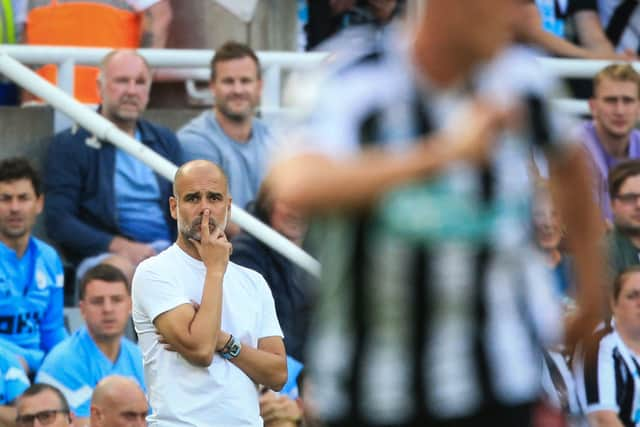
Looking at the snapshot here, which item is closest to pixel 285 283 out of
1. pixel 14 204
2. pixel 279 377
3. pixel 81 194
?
pixel 81 194

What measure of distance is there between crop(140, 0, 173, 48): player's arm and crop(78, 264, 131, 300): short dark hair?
2353 mm

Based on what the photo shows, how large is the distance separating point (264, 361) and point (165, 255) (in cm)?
56

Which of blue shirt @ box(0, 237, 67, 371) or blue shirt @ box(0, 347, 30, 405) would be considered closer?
blue shirt @ box(0, 347, 30, 405)

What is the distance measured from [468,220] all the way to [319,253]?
32 centimetres

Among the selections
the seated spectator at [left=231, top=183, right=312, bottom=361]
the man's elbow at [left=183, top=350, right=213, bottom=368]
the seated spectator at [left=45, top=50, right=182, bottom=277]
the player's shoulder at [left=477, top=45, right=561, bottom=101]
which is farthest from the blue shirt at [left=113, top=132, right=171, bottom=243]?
the player's shoulder at [left=477, top=45, right=561, bottom=101]

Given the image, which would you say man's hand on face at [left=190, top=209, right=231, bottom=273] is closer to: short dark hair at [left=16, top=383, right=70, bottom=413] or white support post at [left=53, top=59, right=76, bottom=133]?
short dark hair at [left=16, top=383, right=70, bottom=413]

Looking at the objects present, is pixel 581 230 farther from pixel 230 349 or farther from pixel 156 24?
pixel 156 24

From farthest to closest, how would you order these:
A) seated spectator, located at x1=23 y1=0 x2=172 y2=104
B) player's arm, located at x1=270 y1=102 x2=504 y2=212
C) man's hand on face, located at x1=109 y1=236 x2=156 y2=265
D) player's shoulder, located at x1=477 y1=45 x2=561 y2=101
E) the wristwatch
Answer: seated spectator, located at x1=23 y1=0 x2=172 y2=104 → man's hand on face, located at x1=109 y1=236 x2=156 y2=265 → the wristwatch → player's shoulder, located at x1=477 y1=45 x2=561 y2=101 → player's arm, located at x1=270 y1=102 x2=504 y2=212

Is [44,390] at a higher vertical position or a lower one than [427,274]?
lower

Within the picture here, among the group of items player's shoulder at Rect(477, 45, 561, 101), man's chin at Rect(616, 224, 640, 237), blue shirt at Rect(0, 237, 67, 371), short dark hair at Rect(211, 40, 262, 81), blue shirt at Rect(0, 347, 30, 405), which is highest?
short dark hair at Rect(211, 40, 262, 81)

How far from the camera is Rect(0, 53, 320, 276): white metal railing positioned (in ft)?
28.3

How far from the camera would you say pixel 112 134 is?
9.00m

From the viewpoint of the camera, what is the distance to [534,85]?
3.17 metres

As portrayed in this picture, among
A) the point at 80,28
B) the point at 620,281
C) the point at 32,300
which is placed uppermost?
the point at 80,28
